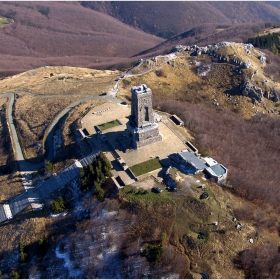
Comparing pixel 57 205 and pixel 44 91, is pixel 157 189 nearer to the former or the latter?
pixel 57 205

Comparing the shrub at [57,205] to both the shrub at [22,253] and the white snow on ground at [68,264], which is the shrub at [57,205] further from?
the shrub at [22,253]

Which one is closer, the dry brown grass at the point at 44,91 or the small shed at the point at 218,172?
the small shed at the point at 218,172

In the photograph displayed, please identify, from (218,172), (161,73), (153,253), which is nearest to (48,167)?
(153,253)

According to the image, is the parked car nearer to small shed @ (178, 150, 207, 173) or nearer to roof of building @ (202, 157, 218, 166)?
small shed @ (178, 150, 207, 173)

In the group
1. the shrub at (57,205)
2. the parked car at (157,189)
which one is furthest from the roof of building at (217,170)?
the shrub at (57,205)

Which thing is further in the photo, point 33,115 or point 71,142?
point 33,115

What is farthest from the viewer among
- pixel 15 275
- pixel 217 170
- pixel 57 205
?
pixel 217 170

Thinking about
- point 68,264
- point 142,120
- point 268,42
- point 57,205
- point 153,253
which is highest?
point 142,120
